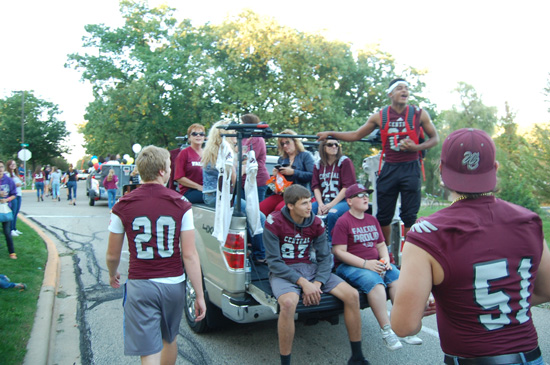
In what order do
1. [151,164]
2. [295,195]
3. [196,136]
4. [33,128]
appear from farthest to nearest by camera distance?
[33,128], [196,136], [295,195], [151,164]

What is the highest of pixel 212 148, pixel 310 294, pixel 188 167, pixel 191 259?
pixel 212 148

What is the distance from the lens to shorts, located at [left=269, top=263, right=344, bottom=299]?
3.62 meters

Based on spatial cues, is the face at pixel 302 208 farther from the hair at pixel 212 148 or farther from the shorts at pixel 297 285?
the hair at pixel 212 148

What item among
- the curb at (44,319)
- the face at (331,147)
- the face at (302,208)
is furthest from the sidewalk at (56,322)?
the face at (331,147)

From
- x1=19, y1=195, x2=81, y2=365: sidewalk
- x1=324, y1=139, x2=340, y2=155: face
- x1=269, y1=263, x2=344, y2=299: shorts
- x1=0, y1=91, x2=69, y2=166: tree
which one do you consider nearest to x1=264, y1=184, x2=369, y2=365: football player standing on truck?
x1=269, y1=263, x2=344, y2=299: shorts

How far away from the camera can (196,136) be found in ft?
18.4

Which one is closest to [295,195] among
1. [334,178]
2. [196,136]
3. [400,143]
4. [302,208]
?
[302,208]

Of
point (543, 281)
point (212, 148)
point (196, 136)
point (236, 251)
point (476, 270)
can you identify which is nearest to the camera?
point (476, 270)

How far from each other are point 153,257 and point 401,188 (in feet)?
9.05

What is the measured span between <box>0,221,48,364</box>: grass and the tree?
44320 mm

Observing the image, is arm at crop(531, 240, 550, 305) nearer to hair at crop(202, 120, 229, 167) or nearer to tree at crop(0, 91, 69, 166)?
hair at crop(202, 120, 229, 167)

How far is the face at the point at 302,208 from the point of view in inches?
153

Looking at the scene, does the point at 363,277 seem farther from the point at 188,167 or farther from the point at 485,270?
the point at 188,167

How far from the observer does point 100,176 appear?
1961 centimetres
